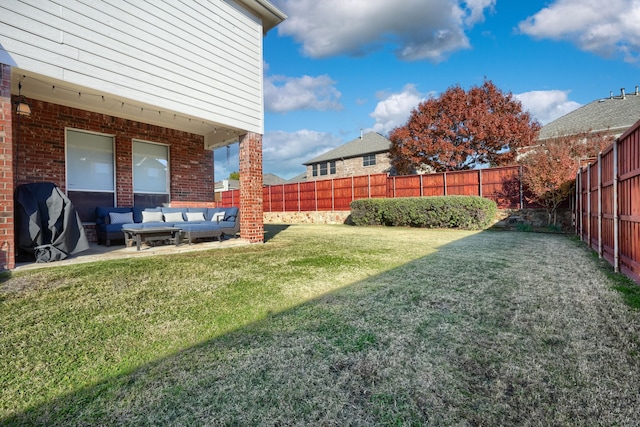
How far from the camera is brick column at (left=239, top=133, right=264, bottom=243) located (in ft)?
22.1

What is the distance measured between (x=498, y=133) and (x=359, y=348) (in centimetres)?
1810

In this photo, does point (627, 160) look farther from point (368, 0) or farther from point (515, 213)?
point (368, 0)

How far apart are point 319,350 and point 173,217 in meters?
7.15

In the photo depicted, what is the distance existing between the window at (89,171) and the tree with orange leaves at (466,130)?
15365mm

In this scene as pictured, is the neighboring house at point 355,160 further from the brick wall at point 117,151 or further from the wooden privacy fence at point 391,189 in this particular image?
the brick wall at point 117,151

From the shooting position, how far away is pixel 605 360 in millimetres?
1673

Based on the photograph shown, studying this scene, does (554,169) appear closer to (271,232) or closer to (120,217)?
(271,232)

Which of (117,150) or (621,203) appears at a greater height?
(117,150)

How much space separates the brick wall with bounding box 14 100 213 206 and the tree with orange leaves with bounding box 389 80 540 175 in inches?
516

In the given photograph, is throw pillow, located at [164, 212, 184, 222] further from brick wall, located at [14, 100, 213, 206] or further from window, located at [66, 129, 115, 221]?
window, located at [66, 129, 115, 221]

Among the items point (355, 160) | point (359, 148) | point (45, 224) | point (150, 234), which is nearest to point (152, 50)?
point (45, 224)

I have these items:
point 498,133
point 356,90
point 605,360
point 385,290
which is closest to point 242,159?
point 385,290

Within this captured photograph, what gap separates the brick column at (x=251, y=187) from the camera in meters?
6.73

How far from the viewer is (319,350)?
1833mm
